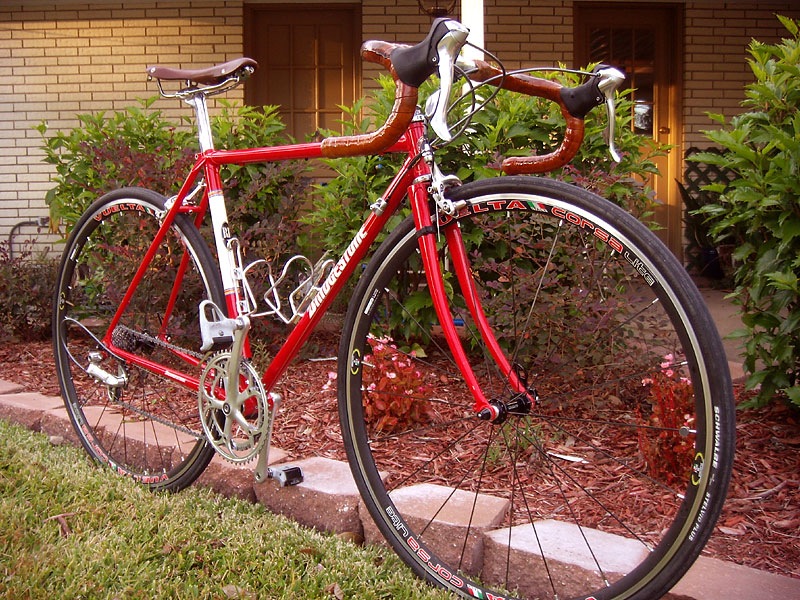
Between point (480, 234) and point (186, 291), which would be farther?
point (186, 291)

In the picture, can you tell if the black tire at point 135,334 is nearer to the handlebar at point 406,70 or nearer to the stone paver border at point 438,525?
the stone paver border at point 438,525

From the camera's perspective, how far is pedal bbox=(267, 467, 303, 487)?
2.23 metres

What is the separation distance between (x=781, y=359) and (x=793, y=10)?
7.17 m

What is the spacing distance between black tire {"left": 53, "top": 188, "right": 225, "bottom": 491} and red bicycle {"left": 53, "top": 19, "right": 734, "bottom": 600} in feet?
A: 0.04

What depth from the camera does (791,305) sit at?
254 cm

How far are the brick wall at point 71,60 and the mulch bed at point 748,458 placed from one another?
15.4 ft

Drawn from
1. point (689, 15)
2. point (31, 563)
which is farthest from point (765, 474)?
point (689, 15)

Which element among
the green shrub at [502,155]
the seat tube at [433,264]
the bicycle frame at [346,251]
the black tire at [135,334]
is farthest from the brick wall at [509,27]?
the seat tube at [433,264]

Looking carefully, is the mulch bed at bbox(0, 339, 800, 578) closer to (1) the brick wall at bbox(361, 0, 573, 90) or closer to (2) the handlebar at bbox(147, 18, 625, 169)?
(2) the handlebar at bbox(147, 18, 625, 169)

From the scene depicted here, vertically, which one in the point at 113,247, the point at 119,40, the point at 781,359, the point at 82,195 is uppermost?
the point at 119,40

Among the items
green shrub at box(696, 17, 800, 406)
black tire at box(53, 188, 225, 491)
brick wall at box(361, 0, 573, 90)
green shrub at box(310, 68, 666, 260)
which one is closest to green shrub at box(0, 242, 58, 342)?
black tire at box(53, 188, 225, 491)

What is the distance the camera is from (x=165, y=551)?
6.57 feet

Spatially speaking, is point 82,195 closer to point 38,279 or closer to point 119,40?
point 38,279

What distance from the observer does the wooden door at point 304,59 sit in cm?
768
